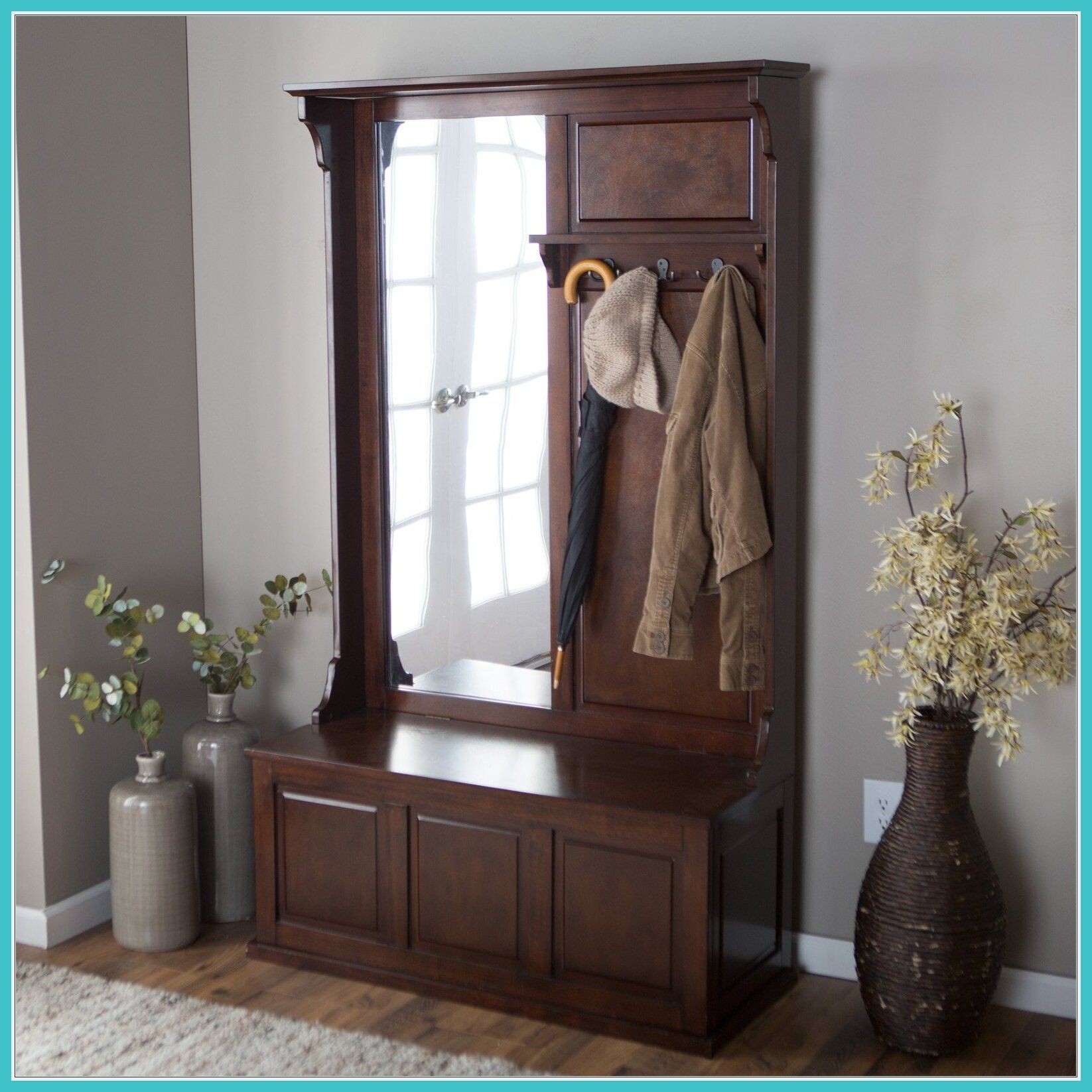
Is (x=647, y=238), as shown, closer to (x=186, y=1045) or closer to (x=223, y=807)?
(x=223, y=807)

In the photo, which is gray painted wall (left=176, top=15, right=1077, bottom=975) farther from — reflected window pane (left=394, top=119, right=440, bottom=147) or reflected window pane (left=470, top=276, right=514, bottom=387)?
reflected window pane (left=470, top=276, right=514, bottom=387)

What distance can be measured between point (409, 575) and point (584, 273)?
0.91 metres

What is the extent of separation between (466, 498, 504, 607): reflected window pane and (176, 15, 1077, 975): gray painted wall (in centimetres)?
75

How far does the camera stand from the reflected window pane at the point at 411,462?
3512 mm

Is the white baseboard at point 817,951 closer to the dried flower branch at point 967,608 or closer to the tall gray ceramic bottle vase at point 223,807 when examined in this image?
the tall gray ceramic bottle vase at point 223,807

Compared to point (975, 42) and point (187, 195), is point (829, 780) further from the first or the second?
point (187, 195)

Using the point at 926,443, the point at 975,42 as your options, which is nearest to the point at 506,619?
the point at 926,443

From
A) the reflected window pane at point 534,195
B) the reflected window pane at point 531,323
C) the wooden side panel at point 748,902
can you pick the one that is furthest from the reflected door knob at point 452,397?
the wooden side panel at point 748,902

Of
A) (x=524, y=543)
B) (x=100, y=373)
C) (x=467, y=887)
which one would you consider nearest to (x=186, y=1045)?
(x=467, y=887)

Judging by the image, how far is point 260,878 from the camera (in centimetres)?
343

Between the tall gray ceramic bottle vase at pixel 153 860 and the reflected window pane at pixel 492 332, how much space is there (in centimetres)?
128

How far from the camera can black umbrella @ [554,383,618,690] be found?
3.25 m

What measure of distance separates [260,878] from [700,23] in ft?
7.59

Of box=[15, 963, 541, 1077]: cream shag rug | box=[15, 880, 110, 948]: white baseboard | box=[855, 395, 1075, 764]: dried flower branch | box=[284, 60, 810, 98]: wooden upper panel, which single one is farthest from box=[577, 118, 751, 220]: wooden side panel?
box=[15, 880, 110, 948]: white baseboard
